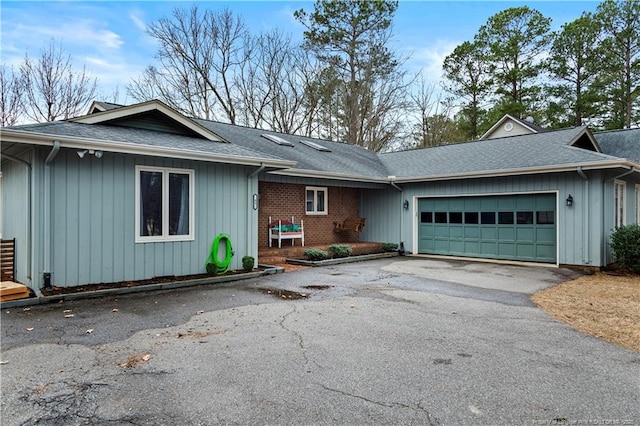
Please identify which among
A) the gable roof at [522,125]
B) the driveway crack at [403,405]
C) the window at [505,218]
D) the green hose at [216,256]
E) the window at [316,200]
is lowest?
the driveway crack at [403,405]

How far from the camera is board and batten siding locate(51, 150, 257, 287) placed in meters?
6.72

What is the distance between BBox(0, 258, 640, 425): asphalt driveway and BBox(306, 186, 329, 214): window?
286 inches

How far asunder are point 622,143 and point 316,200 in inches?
480

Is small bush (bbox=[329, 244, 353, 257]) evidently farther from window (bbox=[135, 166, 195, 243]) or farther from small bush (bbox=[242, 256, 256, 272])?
window (bbox=[135, 166, 195, 243])

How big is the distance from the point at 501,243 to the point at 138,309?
993 centimetres

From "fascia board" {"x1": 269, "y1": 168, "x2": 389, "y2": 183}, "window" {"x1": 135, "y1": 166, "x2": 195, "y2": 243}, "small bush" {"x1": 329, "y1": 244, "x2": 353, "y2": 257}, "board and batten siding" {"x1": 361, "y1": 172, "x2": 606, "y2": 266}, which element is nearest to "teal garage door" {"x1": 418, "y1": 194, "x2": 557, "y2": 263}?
"board and batten siding" {"x1": 361, "y1": 172, "x2": 606, "y2": 266}

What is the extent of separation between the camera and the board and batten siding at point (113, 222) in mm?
6723

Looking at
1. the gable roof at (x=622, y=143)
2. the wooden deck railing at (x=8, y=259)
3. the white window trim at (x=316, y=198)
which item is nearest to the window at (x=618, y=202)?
the gable roof at (x=622, y=143)

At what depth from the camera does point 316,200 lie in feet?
45.6

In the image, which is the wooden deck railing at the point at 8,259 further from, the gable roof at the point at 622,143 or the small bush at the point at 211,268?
the gable roof at the point at 622,143

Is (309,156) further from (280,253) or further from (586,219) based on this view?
(586,219)

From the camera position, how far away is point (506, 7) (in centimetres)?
2481

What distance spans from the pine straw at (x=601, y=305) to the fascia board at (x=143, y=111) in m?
7.40

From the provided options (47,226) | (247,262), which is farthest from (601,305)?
(47,226)
